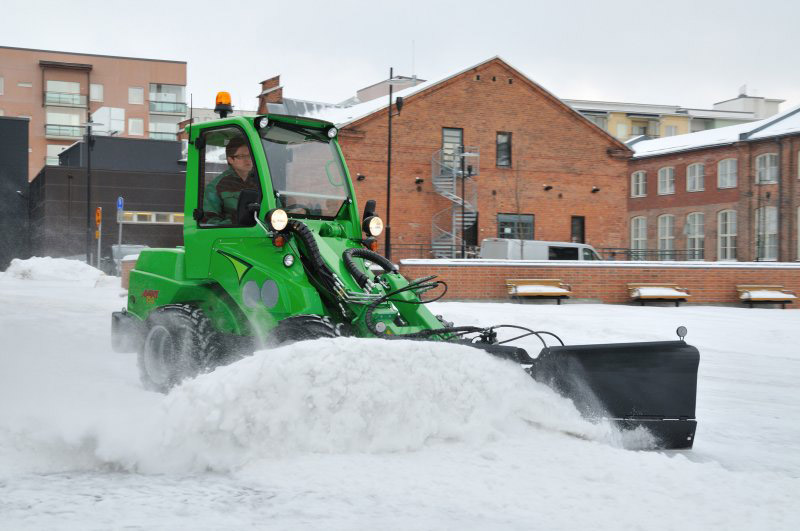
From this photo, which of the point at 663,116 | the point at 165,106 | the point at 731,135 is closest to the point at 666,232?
the point at 731,135

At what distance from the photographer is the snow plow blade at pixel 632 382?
5.88 metres

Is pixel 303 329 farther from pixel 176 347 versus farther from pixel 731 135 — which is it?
pixel 731 135

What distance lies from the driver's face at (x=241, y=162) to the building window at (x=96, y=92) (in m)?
65.8

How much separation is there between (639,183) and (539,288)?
34.1 m

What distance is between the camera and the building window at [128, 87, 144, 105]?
2766 inches

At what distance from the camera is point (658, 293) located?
21344 millimetres

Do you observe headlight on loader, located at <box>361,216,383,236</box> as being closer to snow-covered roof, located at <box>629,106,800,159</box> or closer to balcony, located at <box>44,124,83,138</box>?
snow-covered roof, located at <box>629,106,800,159</box>

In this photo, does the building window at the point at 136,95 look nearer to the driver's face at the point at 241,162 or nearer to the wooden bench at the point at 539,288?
the wooden bench at the point at 539,288

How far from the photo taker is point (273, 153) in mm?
7484

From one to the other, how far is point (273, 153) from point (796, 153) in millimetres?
40620

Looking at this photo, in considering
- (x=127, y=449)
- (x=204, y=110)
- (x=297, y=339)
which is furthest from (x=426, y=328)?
(x=204, y=110)

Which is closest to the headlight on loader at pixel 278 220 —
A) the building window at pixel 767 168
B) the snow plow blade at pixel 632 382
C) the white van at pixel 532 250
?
the snow plow blade at pixel 632 382

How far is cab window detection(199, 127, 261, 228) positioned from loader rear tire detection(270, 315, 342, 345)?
4.32ft

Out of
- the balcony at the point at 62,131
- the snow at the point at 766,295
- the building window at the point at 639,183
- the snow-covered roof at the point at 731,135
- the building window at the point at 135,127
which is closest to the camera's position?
the snow at the point at 766,295
